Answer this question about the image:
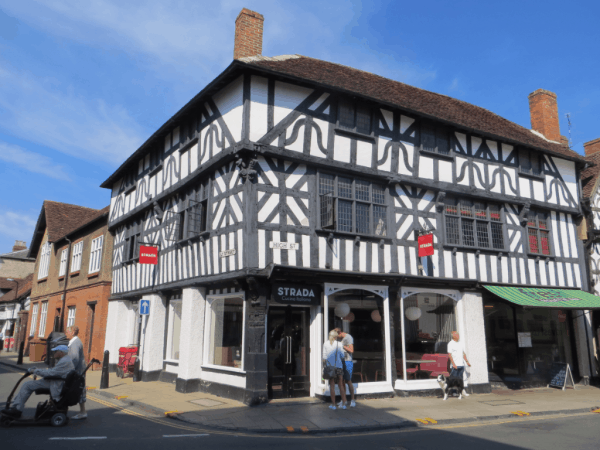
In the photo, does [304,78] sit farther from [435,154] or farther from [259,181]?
[435,154]

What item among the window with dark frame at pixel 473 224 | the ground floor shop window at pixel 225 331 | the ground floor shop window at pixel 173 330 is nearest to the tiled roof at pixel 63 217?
the ground floor shop window at pixel 173 330

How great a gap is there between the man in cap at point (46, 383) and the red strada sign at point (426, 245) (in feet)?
28.5

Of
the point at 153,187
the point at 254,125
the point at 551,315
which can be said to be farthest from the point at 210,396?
the point at 551,315

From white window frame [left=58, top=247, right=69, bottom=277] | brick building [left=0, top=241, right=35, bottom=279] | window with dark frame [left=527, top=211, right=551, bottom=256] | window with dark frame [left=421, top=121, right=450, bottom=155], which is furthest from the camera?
brick building [left=0, top=241, right=35, bottom=279]

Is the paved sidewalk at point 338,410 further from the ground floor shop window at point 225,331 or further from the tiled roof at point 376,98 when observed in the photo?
the tiled roof at point 376,98

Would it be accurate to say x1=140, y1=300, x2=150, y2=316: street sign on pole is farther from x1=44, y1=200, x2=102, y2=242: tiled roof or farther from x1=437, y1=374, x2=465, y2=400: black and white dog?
x1=44, y1=200, x2=102, y2=242: tiled roof

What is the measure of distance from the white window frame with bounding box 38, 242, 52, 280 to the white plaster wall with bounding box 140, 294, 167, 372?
14758 millimetres

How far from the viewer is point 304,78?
36.6 ft

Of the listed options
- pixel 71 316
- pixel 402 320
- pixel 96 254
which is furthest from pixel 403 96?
pixel 71 316

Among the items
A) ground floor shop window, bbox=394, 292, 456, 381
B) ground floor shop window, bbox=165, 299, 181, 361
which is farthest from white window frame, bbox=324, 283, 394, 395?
ground floor shop window, bbox=165, 299, 181, 361

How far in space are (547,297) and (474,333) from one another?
2.66m

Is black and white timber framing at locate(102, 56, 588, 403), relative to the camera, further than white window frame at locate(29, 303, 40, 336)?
No

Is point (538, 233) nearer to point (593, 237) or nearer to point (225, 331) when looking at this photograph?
point (593, 237)

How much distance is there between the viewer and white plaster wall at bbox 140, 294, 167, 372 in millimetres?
14062
